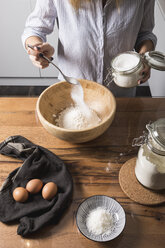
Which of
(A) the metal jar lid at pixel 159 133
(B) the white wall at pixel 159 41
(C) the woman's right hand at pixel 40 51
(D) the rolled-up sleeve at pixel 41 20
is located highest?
(D) the rolled-up sleeve at pixel 41 20

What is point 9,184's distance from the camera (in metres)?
0.95

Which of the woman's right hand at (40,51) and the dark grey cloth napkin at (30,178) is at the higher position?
the woman's right hand at (40,51)

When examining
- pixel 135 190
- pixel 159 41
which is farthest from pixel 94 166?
pixel 159 41

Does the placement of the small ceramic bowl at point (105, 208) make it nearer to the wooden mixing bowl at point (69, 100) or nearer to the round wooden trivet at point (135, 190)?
the round wooden trivet at point (135, 190)

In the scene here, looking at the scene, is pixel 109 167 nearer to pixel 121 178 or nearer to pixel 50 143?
pixel 121 178

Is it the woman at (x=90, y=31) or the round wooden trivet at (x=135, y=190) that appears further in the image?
the woman at (x=90, y=31)

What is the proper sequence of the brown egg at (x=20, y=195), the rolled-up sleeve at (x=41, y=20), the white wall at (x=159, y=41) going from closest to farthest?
the brown egg at (x=20, y=195) < the rolled-up sleeve at (x=41, y=20) < the white wall at (x=159, y=41)

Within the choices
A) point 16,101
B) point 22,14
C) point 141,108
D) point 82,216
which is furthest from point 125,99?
point 22,14

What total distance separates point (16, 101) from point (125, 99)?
23.1 inches

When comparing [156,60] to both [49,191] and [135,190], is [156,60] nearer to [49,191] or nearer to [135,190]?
[135,190]

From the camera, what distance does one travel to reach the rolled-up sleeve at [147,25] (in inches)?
49.7

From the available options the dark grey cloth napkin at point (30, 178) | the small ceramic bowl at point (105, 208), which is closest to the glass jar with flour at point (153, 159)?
the small ceramic bowl at point (105, 208)

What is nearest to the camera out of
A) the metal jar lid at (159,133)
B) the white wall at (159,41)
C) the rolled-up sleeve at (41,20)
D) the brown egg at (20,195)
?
the metal jar lid at (159,133)

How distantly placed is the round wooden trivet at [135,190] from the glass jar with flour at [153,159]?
0.02 m
